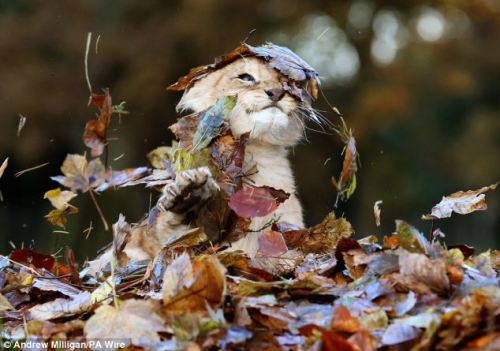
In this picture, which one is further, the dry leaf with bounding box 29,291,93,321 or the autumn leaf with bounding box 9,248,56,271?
the autumn leaf with bounding box 9,248,56,271

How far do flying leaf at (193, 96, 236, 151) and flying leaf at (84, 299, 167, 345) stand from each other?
4.07 ft

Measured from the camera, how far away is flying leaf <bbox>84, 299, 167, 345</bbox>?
293 centimetres

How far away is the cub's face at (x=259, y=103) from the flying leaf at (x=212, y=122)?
208 millimetres

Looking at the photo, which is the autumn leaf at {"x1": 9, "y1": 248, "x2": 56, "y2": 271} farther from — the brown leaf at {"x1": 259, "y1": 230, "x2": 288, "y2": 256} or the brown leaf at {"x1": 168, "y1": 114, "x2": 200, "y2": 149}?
the brown leaf at {"x1": 259, "y1": 230, "x2": 288, "y2": 256}

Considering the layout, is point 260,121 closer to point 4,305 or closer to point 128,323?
point 4,305

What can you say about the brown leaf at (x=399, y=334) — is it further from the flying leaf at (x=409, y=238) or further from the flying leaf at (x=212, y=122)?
the flying leaf at (x=212, y=122)

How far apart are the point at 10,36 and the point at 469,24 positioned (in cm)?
859

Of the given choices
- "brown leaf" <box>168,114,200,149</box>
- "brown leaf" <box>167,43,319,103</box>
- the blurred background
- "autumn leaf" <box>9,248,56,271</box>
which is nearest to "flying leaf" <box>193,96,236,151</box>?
"brown leaf" <box>168,114,200,149</box>

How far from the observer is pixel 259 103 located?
4598mm

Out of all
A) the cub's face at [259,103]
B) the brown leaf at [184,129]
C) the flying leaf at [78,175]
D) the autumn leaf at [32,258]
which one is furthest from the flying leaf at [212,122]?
the autumn leaf at [32,258]

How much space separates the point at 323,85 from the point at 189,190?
36.2ft

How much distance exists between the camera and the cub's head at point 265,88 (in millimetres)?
4465

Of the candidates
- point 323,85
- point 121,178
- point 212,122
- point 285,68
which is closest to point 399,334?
point 212,122

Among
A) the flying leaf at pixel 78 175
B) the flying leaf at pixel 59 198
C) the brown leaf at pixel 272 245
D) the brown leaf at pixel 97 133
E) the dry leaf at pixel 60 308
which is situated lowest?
the flying leaf at pixel 59 198
